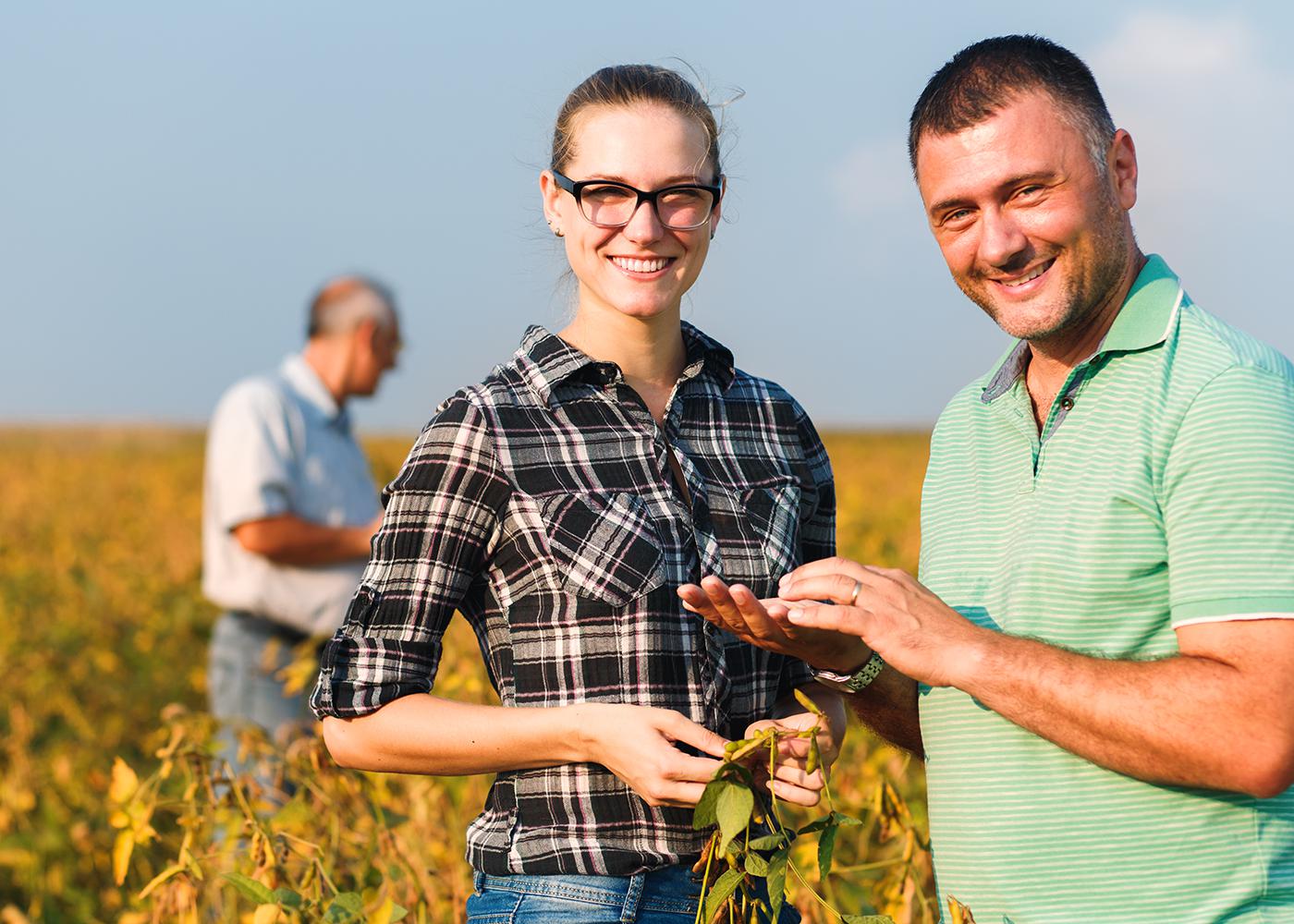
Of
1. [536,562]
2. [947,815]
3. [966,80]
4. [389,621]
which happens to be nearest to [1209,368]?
[966,80]

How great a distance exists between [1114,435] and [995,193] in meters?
0.36

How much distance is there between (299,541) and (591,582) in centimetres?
250

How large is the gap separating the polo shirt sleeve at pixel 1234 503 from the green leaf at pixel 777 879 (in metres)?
0.51

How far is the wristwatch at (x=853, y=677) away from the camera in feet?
6.16

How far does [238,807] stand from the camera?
2.52 m

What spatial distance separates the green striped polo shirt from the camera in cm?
153

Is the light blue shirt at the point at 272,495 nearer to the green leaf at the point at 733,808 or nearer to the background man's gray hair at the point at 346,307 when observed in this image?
the background man's gray hair at the point at 346,307

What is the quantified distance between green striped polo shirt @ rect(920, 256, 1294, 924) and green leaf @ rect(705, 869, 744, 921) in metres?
0.35

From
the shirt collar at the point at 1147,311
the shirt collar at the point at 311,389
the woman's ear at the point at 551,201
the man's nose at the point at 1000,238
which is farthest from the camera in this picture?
the shirt collar at the point at 311,389

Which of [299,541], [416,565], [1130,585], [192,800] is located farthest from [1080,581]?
[299,541]

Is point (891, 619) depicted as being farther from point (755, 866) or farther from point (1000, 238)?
point (1000, 238)

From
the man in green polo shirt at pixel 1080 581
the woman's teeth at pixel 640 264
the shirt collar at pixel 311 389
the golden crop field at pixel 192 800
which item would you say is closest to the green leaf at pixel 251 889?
the golden crop field at pixel 192 800

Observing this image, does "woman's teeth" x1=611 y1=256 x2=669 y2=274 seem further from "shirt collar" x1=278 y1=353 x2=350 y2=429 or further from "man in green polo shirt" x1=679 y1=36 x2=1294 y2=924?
"shirt collar" x1=278 y1=353 x2=350 y2=429

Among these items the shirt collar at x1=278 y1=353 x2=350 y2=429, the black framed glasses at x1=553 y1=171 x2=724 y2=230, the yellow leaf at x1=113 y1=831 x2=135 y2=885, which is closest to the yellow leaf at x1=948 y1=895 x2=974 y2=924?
the black framed glasses at x1=553 y1=171 x2=724 y2=230
